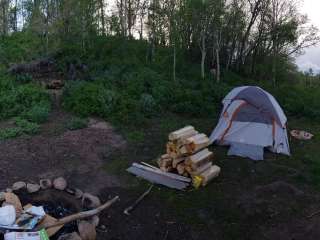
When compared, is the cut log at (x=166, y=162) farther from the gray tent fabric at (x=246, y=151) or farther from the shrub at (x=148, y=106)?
the shrub at (x=148, y=106)

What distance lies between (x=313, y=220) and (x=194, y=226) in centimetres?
184

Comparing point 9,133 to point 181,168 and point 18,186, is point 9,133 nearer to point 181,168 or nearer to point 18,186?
point 18,186

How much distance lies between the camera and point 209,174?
607cm

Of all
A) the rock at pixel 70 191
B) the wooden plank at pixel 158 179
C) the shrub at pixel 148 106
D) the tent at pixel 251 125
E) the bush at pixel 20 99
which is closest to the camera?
the rock at pixel 70 191

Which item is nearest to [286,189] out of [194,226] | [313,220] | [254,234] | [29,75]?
[313,220]

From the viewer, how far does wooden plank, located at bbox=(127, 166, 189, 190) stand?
19.4 feet

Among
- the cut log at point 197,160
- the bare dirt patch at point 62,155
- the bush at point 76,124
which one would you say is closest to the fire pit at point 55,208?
the bare dirt patch at point 62,155

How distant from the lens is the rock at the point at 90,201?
200 inches

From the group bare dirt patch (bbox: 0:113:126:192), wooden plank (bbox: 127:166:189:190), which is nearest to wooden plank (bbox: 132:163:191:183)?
wooden plank (bbox: 127:166:189:190)

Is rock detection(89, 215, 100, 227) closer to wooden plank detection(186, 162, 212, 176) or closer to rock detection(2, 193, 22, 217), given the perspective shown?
rock detection(2, 193, 22, 217)

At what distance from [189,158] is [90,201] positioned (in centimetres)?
189

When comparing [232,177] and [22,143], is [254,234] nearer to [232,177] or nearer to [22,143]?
[232,177]

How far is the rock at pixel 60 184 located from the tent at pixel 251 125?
3.91m

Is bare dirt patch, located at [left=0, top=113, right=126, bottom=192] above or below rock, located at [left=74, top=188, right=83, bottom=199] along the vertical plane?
above
